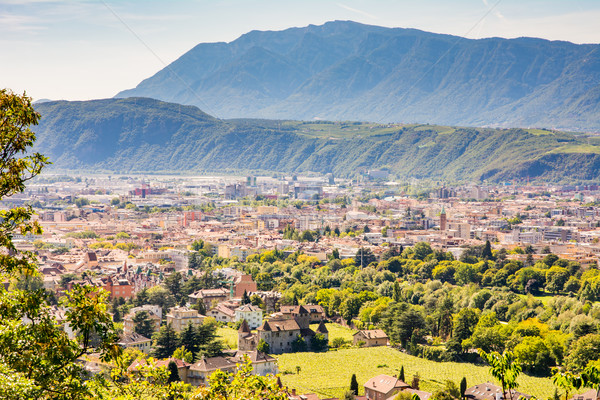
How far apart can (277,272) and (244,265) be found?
341 cm

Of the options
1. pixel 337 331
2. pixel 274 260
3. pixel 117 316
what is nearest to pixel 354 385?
pixel 337 331

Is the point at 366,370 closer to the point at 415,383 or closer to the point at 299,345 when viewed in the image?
the point at 415,383

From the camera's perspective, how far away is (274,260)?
5988 centimetres

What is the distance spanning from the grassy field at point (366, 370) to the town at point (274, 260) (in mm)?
332

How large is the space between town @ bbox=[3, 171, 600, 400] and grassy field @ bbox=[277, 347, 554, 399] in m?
0.33

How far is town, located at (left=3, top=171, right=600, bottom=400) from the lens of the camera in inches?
1241

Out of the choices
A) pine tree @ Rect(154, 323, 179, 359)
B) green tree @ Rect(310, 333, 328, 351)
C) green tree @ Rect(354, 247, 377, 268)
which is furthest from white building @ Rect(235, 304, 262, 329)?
green tree @ Rect(354, 247, 377, 268)

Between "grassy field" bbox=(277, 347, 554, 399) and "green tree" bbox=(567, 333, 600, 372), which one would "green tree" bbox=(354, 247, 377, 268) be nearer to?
"grassy field" bbox=(277, 347, 554, 399)

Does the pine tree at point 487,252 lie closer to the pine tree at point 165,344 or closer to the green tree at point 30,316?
the pine tree at point 165,344

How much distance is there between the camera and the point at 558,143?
167625 millimetres

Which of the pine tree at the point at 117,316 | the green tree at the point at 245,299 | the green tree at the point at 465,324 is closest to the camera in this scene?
the green tree at the point at 465,324

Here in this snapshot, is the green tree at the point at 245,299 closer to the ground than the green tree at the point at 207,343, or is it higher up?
closer to the ground

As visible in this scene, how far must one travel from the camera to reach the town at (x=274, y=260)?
31.5m

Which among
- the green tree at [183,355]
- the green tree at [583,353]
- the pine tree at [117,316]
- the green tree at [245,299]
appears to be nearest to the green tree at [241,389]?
the green tree at [183,355]
